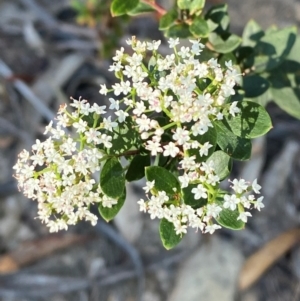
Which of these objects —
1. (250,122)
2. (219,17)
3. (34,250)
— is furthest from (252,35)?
(34,250)

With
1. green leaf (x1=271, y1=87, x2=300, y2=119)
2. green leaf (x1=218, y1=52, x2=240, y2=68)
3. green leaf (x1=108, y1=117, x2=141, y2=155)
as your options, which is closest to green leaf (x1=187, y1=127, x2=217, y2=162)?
green leaf (x1=108, y1=117, x2=141, y2=155)

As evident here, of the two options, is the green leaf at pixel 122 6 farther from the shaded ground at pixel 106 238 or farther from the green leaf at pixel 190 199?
the shaded ground at pixel 106 238

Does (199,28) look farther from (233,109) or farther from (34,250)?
(34,250)

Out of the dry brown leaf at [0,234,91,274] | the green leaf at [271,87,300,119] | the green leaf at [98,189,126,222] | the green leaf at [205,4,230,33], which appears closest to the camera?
the green leaf at [98,189,126,222]

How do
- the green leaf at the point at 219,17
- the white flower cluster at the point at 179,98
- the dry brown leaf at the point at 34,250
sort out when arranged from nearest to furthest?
the white flower cluster at the point at 179,98 → the green leaf at the point at 219,17 → the dry brown leaf at the point at 34,250

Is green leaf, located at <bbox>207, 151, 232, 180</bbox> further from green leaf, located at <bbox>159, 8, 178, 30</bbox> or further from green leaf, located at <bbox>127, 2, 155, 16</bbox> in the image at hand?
green leaf, located at <bbox>127, 2, 155, 16</bbox>

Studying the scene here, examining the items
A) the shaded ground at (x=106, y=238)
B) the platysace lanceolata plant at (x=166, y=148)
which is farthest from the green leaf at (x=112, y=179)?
the shaded ground at (x=106, y=238)
